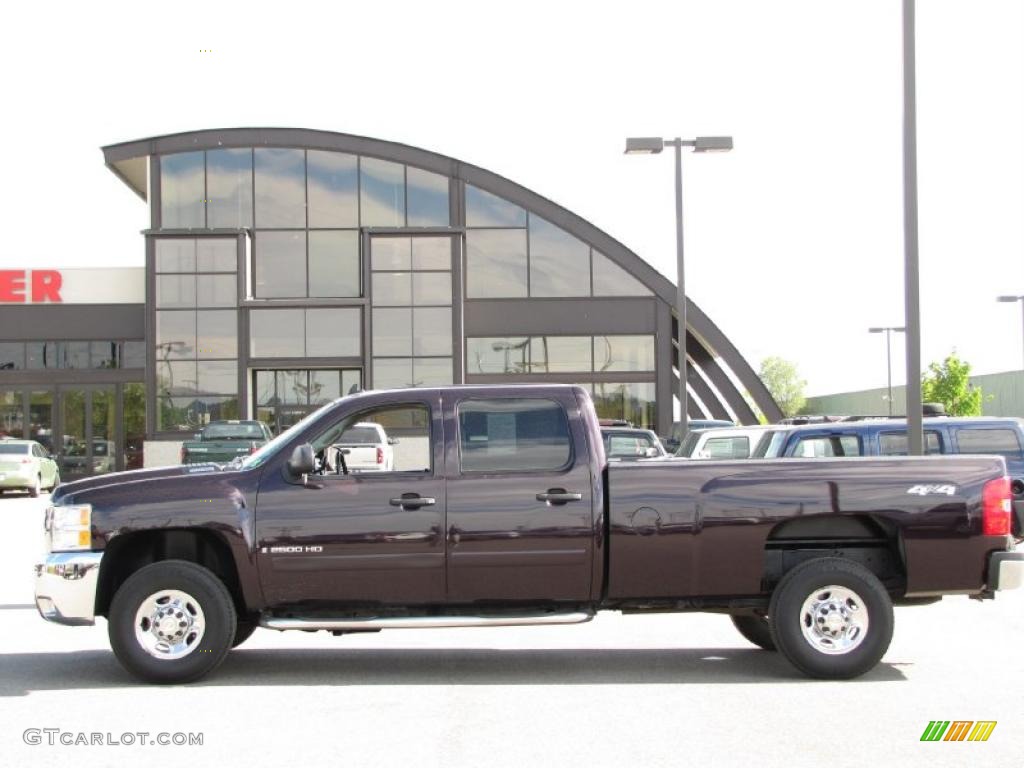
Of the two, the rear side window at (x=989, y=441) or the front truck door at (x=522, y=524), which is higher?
the rear side window at (x=989, y=441)

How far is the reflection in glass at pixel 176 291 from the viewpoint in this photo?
43875 millimetres

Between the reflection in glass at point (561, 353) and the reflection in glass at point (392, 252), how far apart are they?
4977 millimetres

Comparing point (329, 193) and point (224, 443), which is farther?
point (329, 193)

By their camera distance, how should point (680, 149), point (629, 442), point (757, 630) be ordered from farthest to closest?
point (680, 149), point (629, 442), point (757, 630)

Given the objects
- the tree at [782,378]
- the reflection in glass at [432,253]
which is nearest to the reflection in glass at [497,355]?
the reflection in glass at [432,253]

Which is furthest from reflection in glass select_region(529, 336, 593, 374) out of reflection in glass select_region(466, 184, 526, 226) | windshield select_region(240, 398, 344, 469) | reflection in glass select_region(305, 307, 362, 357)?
windshield select_region(240, 398, 344, 469)

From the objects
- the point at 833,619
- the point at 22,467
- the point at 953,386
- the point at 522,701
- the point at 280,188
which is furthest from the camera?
the point at 953,386

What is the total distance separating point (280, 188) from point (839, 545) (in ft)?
125

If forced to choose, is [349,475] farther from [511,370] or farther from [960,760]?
[511,370]

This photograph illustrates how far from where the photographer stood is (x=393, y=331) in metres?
44.1

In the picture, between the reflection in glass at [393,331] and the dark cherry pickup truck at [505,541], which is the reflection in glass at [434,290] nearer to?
the reflection in glass at [393,331]

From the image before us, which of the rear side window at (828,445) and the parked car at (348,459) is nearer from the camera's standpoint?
the parked car at (348,459)

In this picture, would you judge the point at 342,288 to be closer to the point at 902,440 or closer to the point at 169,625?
the point at 902,440

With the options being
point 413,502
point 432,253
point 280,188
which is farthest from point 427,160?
point 413,502
